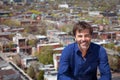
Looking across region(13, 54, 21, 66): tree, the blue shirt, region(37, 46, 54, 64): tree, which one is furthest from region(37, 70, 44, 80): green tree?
the blue shirt

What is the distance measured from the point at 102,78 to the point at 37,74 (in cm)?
611

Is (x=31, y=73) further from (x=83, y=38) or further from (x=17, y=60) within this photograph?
(x=83, y=38)

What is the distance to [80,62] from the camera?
3.84 feet

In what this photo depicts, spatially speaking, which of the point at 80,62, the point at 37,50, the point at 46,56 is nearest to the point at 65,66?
the point at 80,62

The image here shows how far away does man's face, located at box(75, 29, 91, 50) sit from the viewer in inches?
44.9

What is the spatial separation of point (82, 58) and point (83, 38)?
3.4 inches

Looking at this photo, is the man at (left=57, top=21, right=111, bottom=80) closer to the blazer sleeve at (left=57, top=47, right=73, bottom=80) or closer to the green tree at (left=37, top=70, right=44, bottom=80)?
the blazer sleeve at (left=57, top=47, right=73, bottom=80)

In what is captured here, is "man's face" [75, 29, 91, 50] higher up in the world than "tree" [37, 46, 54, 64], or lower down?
higher up

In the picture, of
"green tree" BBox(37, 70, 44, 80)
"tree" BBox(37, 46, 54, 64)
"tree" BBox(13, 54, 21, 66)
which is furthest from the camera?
"tree" BBox(13, 54, 21, 66)

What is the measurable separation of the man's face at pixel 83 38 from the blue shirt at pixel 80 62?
30mm

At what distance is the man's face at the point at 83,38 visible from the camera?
3.75 ft

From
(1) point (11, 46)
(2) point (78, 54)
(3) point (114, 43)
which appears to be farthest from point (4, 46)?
(2) point (78, 54)

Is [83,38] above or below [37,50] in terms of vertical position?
above

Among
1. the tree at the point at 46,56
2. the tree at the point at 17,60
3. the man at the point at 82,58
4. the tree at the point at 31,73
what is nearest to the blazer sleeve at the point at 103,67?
the man at the point at 82,58
